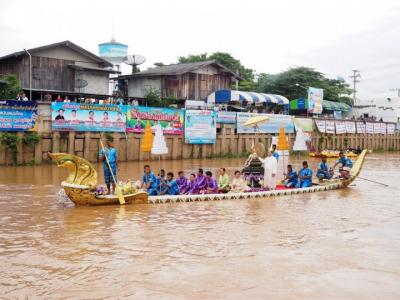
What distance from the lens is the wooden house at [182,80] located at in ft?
127

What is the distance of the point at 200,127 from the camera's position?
3281cm

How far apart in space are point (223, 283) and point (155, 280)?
1.04m

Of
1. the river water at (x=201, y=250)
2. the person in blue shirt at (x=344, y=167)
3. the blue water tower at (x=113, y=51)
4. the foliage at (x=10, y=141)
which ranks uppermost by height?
the blue water tower at (x=113, y=51)

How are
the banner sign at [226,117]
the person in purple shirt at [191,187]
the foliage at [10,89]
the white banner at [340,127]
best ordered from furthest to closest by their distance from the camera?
the white banner at [340,127], the banner sign at [226,117], the foliage at [10,89], the person in purple shirt at [191,187]

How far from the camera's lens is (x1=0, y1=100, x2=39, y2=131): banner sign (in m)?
24.0

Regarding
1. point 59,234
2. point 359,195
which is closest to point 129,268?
point 59,234

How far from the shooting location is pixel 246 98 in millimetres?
39406

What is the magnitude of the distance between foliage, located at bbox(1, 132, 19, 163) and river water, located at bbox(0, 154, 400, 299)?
27.5ft

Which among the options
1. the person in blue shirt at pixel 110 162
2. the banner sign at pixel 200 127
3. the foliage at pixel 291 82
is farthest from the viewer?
the foliage at pixel 291 82

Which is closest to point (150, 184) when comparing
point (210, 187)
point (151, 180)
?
point (151, 180)

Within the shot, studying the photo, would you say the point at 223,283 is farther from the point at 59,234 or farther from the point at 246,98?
the point at 246,98

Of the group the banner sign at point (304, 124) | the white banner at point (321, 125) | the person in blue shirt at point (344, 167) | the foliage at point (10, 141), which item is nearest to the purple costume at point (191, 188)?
the person in blue shirt at point (344, 167)

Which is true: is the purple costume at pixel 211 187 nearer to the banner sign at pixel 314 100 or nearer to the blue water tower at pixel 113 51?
the blue water tower at pixel 113 51

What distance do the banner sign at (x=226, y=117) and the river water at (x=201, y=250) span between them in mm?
18348
